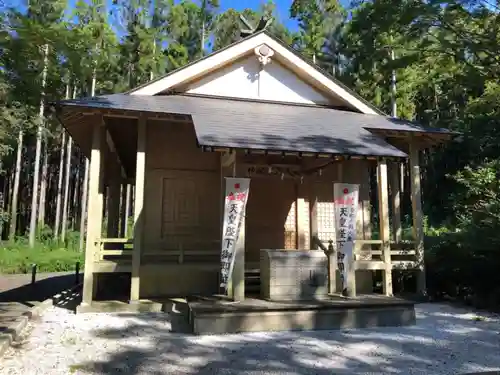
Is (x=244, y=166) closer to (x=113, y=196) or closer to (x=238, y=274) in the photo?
(x=238, y=274)

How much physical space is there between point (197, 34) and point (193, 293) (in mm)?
23656

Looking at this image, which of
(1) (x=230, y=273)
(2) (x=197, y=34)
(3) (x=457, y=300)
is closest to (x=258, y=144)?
(1) (x=230, y=273)

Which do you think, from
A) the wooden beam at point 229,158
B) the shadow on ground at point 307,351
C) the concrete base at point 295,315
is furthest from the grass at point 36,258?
the concrete base at point 295,315

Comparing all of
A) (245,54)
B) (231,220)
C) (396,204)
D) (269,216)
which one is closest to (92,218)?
(231,220)

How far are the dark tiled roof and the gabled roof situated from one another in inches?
10.4

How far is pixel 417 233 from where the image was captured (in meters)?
10.1

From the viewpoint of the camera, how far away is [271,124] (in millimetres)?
9062

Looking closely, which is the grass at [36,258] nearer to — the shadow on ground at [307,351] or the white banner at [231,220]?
the shadow on ground at [307,351]

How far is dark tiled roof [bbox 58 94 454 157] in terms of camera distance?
25.9ft

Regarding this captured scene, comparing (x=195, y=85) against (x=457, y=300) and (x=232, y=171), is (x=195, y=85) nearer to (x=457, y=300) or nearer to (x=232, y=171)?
(x=232, y=171)

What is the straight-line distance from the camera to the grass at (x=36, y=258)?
784 inches

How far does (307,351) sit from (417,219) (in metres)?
5.86

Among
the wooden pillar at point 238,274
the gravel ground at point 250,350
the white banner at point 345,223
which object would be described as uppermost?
the white banner at point 345,223

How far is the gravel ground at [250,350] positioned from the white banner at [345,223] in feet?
4.57
